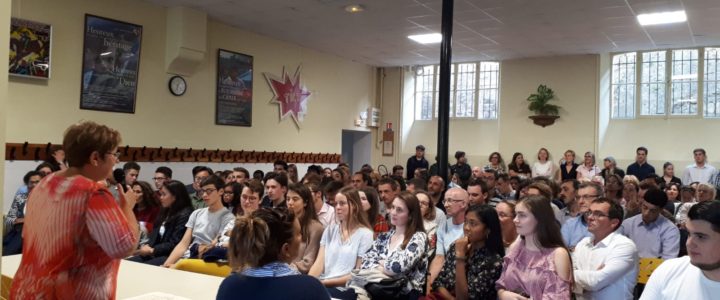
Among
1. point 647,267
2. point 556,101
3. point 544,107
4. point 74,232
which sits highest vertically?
point 556,101

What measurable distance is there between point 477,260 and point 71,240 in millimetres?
2337

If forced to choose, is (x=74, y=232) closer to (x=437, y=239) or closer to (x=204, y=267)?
(x=204, y=267)

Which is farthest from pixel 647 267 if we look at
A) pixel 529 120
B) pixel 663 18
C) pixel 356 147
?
pixel 356 147

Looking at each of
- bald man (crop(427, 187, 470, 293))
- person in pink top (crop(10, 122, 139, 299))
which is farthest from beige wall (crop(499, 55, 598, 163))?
person in pink top (crop(10, 122, 139, 299))

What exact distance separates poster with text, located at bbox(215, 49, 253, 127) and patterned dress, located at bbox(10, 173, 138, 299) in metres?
8.14

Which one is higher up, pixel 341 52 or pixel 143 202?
pixel 341 52

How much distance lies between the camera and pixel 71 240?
194 cm

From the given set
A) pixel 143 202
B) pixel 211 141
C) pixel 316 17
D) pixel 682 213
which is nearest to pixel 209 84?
pixel 211 141

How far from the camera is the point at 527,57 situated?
1262cm

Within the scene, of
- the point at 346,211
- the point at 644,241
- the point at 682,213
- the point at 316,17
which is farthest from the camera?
the point at 316,17

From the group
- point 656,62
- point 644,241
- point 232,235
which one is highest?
point 656,62

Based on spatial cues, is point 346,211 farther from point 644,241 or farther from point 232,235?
point 644,241

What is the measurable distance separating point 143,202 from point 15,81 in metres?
2.88

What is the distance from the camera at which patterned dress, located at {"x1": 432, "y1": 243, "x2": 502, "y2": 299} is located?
3.41 meters
